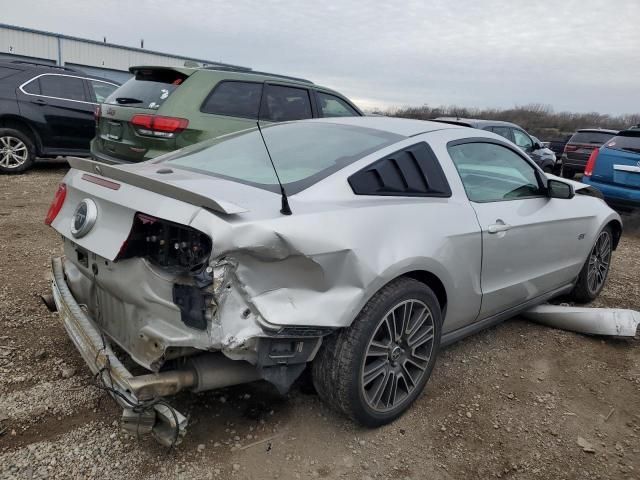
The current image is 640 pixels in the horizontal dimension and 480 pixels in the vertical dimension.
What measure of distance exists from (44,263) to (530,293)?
3.91 metres

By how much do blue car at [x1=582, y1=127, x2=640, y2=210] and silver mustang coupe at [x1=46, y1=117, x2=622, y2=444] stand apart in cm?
521

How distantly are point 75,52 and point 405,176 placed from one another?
998 inches

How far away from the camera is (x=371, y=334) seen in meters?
2.46

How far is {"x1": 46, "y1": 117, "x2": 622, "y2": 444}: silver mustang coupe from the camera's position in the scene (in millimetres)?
2107

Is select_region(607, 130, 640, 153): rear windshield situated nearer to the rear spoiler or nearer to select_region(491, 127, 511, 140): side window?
select_region(491, 127, 511, 140): side window

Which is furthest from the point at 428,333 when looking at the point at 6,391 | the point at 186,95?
the point at 186,95

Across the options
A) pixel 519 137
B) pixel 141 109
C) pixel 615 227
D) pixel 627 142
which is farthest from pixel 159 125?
pixel 519 137

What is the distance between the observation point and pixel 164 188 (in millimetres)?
2223

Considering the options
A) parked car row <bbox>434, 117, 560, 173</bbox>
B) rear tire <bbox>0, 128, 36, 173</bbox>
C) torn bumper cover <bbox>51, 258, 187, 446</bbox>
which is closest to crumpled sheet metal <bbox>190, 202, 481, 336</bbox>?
torn bumper cover <bbox>51, 258, 187, 446</bbox>

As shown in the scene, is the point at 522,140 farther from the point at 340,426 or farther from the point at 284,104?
the point at 340,426

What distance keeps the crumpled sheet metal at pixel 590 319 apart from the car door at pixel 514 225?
0.73ft

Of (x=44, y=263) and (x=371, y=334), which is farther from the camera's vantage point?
(x=44, y=263)

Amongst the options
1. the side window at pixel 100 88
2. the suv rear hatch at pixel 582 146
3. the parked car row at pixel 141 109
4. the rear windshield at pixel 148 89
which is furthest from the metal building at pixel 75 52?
the rear windshield at pixel 148 89

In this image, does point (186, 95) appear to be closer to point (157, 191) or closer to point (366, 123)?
point (366, 123)
